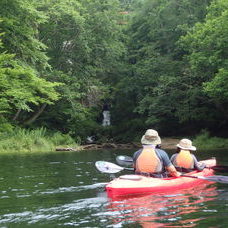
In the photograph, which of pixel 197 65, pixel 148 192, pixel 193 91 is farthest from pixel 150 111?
pixel 148 192

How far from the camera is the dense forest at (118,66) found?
83.0 feet

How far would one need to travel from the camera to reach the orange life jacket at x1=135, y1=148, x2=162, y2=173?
9.21m

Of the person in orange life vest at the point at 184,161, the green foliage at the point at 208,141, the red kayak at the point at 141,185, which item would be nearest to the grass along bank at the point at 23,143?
the green foliage at the point at 208,141

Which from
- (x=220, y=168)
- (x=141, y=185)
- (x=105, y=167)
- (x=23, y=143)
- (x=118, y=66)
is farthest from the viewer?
(x=118, y=66)

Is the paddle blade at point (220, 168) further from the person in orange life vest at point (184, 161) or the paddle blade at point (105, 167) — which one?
the paddle blade at point (105, 167)

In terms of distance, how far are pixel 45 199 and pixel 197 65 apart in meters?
18.5

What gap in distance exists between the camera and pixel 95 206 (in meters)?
7.41

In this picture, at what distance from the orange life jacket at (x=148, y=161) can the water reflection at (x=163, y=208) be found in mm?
713

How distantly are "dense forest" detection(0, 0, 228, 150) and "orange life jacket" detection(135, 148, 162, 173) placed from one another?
51.2ft

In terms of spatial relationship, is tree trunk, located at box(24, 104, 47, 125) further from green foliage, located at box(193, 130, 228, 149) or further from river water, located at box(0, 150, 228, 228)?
river water, located at box(0, 150, 228, 228)

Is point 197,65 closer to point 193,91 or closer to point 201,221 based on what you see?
point 193,91

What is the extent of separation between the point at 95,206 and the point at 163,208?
3.88 ft

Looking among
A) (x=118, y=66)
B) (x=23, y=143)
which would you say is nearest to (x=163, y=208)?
(x=23, y=143)

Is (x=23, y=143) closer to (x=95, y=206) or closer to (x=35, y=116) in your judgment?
(x=35, y=116)
